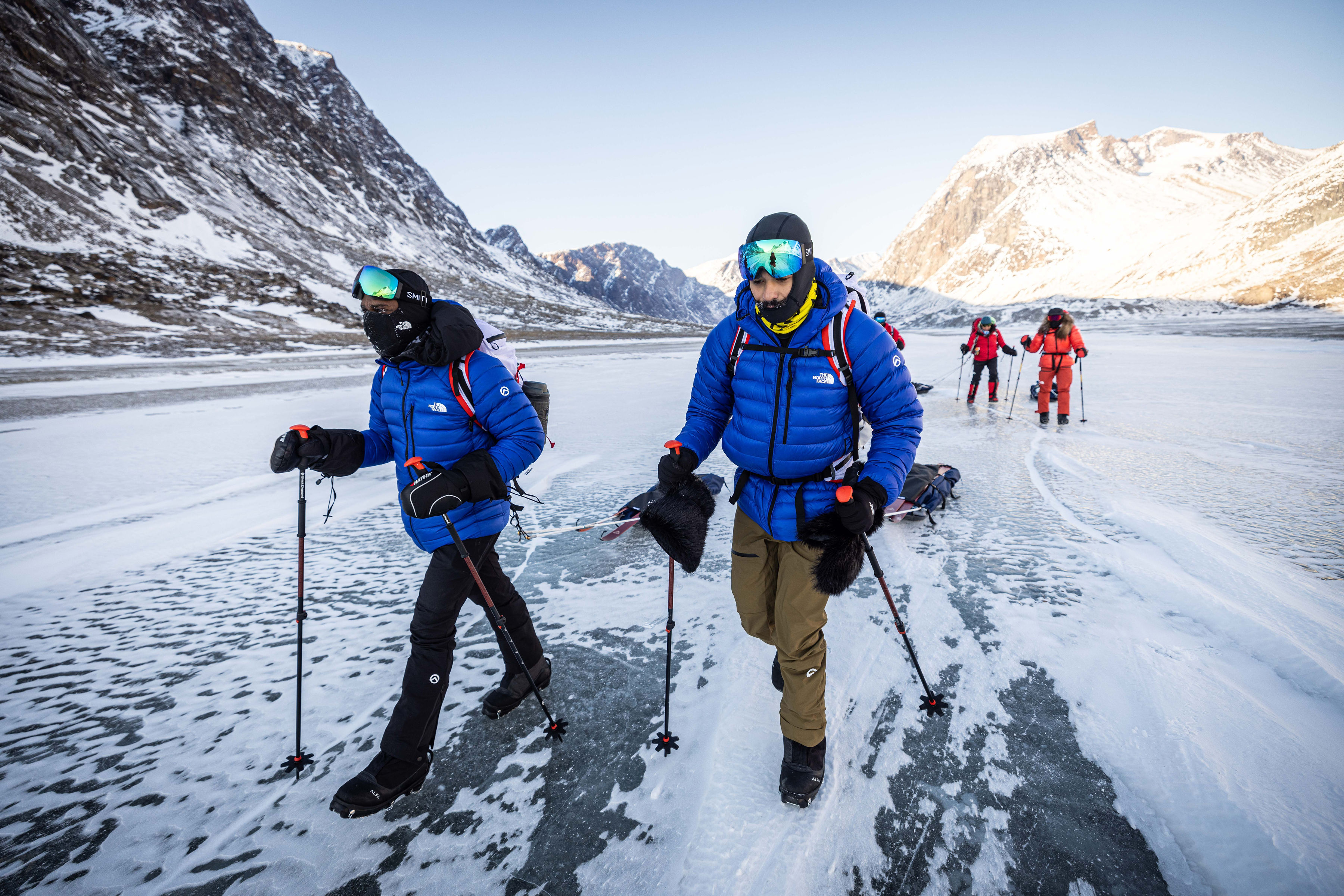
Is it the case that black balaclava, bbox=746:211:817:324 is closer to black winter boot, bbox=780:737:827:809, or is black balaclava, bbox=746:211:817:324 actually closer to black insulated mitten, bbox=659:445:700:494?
black insulated mitten, bbox=659:445:700:494

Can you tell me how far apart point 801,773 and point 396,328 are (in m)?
2.49

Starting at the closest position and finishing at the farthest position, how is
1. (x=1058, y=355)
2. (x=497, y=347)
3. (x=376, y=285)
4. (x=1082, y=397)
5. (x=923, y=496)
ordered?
(x=376, y=285) < (x=497, y=347) < (x=923, y=496) < (x=1058, y=355) < (x=1082, y=397)

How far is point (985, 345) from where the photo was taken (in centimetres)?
1136

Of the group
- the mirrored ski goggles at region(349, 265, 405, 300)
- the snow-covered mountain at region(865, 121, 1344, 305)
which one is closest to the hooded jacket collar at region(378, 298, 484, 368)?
the mirrored ski goggles at region(349, 265, 405, 300)

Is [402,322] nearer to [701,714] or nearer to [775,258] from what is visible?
[775,258]

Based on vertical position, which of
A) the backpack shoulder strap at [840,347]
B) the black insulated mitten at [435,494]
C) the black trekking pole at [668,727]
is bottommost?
the black trekking pole at [668,727]

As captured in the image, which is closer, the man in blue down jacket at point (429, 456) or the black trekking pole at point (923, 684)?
the man in blue down jacket at point (429, 456)

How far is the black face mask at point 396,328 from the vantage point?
7.38 ft

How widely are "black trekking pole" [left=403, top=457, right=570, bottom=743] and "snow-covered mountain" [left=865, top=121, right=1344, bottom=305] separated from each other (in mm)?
68891

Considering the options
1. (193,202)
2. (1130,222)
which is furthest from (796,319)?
(1130,222)

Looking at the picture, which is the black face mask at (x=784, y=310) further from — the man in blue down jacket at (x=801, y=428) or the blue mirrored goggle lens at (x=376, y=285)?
the blue mirrored goggle lens at (x=376, y=285)

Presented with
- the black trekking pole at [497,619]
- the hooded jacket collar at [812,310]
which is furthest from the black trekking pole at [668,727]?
the hooded jacket collar at [812,310]

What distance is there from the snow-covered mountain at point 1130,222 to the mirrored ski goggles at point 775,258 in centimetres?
6801

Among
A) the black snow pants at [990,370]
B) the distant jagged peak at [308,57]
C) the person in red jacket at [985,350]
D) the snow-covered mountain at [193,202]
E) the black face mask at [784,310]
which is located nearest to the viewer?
the black face mask at [784,310]
